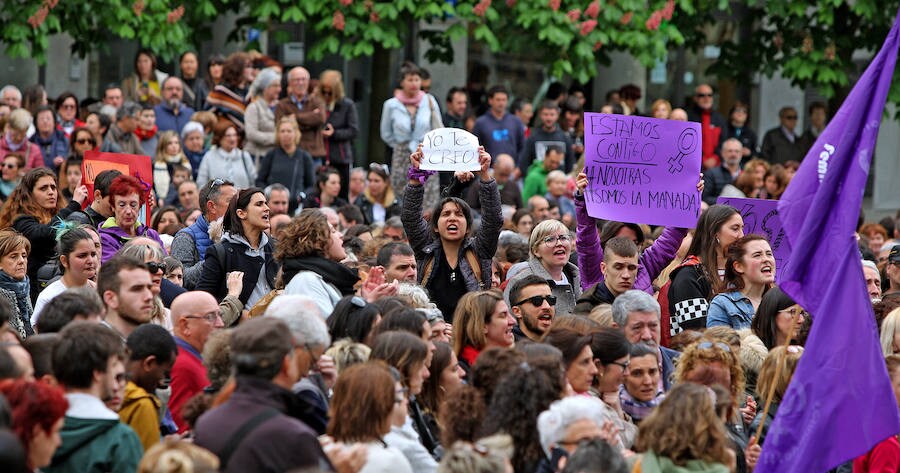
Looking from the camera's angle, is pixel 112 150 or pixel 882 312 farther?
pixel 112 150

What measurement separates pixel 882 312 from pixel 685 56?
14324 millimetres

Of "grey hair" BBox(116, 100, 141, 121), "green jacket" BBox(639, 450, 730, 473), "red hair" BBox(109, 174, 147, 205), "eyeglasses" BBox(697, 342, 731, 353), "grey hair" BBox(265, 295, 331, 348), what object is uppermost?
"grey hair" BBox(116, 100, 141, 121)

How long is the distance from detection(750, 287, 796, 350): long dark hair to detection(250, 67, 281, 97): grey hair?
27.0 ft

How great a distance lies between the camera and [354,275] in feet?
31.4

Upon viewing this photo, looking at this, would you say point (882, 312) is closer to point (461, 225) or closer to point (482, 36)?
point (461, 225)

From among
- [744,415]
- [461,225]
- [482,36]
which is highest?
[482,36]

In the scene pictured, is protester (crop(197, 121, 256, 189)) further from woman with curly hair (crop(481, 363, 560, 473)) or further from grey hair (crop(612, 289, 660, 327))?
woman with curly hair (crop(481, 363, 560, 473))

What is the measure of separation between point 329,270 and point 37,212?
3061mm

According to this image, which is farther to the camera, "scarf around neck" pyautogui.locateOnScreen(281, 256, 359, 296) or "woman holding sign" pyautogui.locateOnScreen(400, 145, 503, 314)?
"woman holding sign" pyautogui.locateOnScreen(400, 145, 503, 314)

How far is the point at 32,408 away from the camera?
6.03 m

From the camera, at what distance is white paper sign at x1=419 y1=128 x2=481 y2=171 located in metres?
11.3

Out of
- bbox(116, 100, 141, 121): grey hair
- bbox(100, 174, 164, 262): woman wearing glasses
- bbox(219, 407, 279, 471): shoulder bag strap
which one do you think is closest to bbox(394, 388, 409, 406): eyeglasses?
bbox(219, 407, 279, 471): shoulder bag strap

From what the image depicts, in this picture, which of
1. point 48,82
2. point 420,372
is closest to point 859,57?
point 48,82

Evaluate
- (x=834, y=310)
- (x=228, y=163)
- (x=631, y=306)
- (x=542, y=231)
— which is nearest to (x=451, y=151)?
(x=542, y=231)
